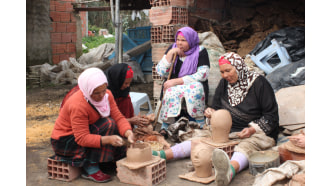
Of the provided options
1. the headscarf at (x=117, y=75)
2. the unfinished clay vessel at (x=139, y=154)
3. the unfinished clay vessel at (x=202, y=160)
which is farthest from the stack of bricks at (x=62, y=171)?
the unfinished clay vessel at (x=202, y=160)

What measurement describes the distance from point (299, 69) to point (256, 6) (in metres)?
2.65

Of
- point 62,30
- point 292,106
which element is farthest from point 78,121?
point 62,30

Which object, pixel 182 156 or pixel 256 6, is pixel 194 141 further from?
pixel 256 6

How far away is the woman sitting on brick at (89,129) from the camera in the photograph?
3018mm

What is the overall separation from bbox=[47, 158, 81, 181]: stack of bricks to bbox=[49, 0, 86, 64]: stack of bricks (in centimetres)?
740

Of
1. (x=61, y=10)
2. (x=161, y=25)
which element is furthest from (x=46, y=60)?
(x=161, y=25)

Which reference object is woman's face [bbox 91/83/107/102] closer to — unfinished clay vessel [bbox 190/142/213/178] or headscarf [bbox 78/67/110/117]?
headscarf [bbox 78/67/110/117]

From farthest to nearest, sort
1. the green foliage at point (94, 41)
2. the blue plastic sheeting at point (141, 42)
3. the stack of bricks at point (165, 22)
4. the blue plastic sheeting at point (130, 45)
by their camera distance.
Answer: the green foliage at point (94, 41), the blue plastic sheeting at point (130, 45), the blue plastic sheeting at point (141, 42), the stack of bricks at point (165, 22)

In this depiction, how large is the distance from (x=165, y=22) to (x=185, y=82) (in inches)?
61.2

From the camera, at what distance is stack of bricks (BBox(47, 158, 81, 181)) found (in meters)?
3.20

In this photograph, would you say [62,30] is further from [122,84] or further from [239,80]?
[239,80]

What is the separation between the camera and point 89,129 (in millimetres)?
3166

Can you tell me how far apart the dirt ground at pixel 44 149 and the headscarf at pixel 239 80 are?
2.69 ft

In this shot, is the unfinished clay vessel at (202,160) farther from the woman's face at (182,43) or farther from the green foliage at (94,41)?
the green foliage at (94,41)
